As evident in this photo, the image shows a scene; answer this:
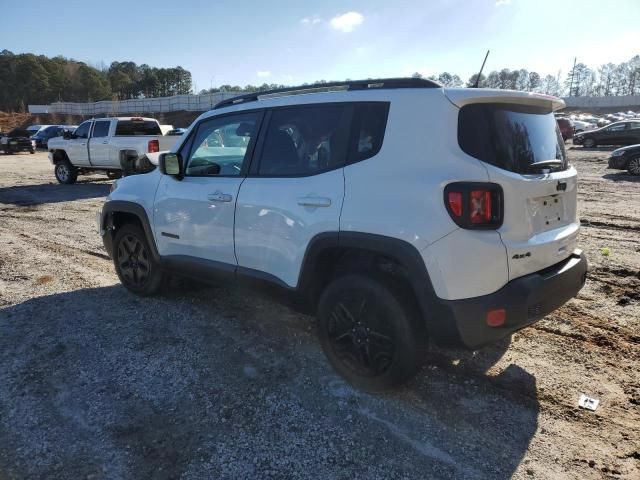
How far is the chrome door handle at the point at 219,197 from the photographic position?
3.72 meters

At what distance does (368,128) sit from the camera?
117 inches

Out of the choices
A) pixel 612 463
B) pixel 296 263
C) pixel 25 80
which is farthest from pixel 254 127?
pixel 25 80

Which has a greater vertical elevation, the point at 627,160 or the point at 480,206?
the point at 480,206

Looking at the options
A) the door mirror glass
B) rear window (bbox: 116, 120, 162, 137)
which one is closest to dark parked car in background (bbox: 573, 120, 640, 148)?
rear window (bbox: 116, 120, 162, 137)

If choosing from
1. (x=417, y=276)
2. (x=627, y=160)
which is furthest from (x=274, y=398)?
(x=627, y=160)

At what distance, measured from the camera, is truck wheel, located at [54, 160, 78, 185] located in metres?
15.6

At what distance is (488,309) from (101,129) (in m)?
14.9

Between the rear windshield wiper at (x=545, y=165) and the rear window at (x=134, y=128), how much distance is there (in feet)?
44.9

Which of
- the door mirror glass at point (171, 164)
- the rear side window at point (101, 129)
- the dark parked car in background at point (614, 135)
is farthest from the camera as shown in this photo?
the dark parked car in background at point (614, 135)

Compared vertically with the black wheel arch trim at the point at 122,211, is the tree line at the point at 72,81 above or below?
above

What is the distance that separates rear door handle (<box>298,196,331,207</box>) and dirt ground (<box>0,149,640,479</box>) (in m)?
1.27

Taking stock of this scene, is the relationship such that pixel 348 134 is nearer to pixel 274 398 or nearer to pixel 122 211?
pixel 274 398

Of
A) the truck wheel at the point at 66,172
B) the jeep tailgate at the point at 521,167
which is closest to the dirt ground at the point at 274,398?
the jeep tailgate at the point at 521,167

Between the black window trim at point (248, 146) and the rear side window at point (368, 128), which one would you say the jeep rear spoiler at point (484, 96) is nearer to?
the rear side window at point (368, 128)
